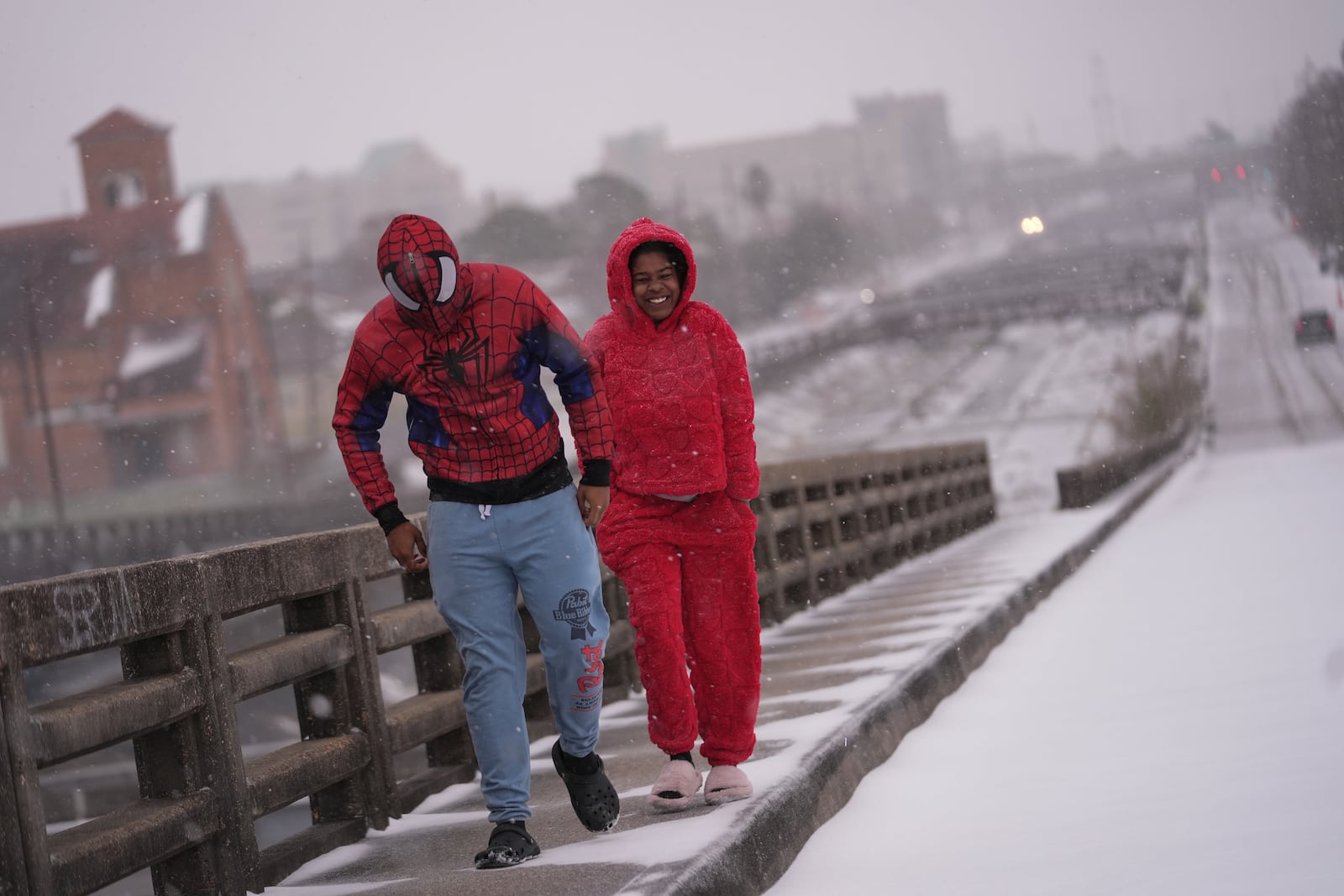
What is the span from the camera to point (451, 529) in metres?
3.71

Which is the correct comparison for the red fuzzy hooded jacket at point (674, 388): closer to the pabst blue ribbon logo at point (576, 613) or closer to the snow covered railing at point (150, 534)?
the pabst blue ribbon logo at point (576, 613)

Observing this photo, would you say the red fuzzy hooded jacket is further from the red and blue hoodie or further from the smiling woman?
the red and blue hoodie

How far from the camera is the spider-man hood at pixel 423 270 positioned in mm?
3523

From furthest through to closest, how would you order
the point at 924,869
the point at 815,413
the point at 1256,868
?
the point at 815,413 < the point at 924,869 < the point at 1256,868

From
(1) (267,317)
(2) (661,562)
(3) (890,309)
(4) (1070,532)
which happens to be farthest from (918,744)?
(3) (890,309)

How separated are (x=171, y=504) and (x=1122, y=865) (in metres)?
69.8

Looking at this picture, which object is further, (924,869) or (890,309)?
(890,309)

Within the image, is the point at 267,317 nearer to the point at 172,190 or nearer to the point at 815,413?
the point at 172,190

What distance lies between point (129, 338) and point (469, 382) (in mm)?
76612

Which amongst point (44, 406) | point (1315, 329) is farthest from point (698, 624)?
point (1315, 329)

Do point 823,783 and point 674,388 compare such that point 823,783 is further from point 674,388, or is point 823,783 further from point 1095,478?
point 1095,478

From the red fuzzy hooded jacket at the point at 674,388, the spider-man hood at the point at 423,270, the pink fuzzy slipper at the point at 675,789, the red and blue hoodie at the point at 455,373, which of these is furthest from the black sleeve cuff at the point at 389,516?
the pink fuzzy slipper at the point at 675,789

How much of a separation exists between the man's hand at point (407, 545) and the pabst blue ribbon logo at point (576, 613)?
36cm

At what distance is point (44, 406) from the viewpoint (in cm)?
6172
